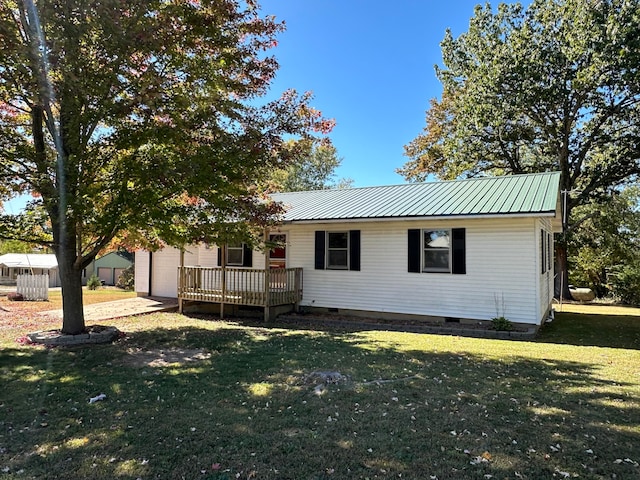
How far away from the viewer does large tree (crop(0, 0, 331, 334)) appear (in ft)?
22.7

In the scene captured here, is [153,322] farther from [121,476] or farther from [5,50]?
[121,476]

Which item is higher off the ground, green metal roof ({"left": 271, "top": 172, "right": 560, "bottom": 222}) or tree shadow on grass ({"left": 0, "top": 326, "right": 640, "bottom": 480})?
green metal roof ({"left": 271, "top": 172, "right": 560, "bottom": 222})

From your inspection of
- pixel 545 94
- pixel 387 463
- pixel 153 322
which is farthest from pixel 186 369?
pixel 545 94

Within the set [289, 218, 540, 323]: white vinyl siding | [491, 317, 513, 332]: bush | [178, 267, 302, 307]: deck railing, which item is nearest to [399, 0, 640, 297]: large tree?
[289, 218, 540, 323]: white vinyl siding

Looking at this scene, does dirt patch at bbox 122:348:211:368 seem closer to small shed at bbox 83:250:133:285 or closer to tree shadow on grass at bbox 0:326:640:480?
tree shadow on grass at bbox 0:326:640:480

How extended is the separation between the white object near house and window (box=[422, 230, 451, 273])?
1513cm

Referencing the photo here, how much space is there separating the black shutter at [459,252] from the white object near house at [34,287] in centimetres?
1585

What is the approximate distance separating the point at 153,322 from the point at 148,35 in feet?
22.9

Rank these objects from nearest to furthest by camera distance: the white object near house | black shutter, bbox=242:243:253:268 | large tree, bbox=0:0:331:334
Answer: large tree, bbox=0:0:331:334 < black shutter, bbox=242:243:253:268 < the white object near house

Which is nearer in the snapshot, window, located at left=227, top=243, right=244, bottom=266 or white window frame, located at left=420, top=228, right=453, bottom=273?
white window frame, located at left=420, top=228, right=453, bottom=273

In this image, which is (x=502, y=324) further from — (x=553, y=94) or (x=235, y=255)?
(x=553, y=94)

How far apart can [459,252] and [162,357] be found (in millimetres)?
7421

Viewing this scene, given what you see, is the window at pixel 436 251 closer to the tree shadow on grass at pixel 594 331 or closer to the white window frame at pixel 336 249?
the white window frame at pixel 336 249

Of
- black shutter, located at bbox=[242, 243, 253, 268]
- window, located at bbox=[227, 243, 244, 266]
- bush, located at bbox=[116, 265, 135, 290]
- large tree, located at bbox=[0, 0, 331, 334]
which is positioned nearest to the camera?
large tree, located at bbox=[0, 0, 331, 334]
